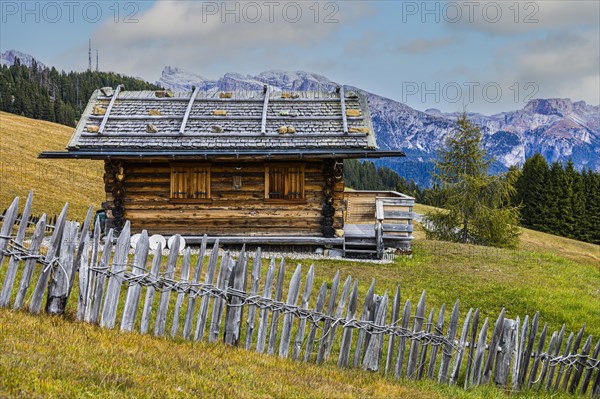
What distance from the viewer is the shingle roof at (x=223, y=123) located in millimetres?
18625

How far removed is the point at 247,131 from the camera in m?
19.5

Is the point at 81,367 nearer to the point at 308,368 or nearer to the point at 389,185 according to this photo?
the point at 308,368

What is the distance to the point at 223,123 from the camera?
1992 cm

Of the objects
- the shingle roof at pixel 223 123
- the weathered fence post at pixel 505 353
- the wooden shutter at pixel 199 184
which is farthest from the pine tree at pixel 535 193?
the weathered fence post at pixel 505 353

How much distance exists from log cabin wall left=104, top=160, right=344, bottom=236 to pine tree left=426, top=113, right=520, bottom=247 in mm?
23286

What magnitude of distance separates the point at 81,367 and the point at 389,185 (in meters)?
142

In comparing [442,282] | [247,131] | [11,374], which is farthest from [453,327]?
[247,131]

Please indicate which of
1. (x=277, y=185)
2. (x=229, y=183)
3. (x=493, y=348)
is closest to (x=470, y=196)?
(x=277, y=185)

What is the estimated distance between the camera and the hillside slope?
1415 inches

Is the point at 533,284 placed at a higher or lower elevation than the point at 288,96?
lower

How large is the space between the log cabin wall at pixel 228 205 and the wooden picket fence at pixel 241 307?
10.6 meters

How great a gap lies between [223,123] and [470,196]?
25502 millimetres

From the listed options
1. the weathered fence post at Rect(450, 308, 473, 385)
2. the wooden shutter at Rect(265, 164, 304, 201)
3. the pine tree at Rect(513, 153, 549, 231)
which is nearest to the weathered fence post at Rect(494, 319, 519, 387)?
the weathered fence post at Rect(450, 308, 473, 385)

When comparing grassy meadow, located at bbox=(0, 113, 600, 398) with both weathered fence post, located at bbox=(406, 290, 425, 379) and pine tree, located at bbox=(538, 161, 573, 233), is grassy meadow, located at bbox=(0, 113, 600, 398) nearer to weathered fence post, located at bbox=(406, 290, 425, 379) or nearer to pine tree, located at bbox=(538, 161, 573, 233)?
weathered fence post, located at bbox=(406, 290, 425, 379)
